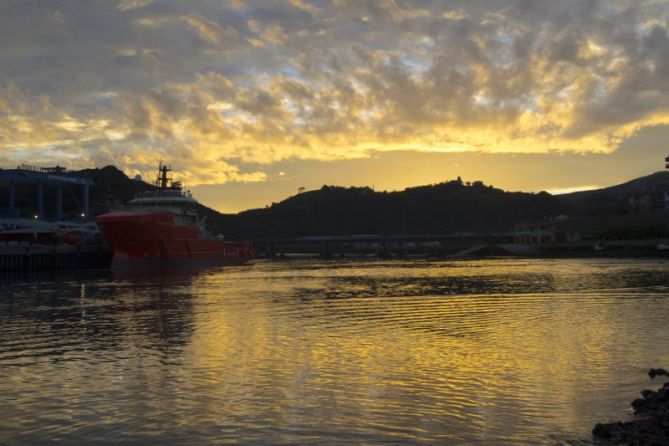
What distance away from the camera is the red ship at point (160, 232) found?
243 ft

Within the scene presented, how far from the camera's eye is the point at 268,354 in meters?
17.8

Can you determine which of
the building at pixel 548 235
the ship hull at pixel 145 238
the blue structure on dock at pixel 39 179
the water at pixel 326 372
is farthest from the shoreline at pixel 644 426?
the building at pixel 548 235

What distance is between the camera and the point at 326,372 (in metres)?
15.3

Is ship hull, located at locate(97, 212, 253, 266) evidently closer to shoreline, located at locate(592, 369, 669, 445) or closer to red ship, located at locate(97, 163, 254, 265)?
red ship, located at locate(97, 163, 254, 265)

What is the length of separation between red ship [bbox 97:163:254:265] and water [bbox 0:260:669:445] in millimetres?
44702

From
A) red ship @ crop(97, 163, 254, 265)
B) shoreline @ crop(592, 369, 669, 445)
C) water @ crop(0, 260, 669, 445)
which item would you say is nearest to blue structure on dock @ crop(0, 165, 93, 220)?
red ship @ crop(97, 163, 254, 265)

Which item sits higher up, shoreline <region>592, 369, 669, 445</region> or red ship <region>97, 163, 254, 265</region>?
red ship <region>97, 163, 254, 265</region>

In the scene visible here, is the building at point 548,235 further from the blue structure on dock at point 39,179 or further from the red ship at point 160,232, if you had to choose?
the blue structure on dock at point 39,179

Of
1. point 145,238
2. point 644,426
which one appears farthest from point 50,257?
point 644,426

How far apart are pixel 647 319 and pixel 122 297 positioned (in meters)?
29.1

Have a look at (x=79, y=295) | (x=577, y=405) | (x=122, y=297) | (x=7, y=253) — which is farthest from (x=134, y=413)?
(x=7, y=253)

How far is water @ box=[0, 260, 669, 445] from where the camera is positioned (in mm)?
10938

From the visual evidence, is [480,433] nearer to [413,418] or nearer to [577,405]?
[413,418]

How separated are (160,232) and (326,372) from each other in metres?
63.9
